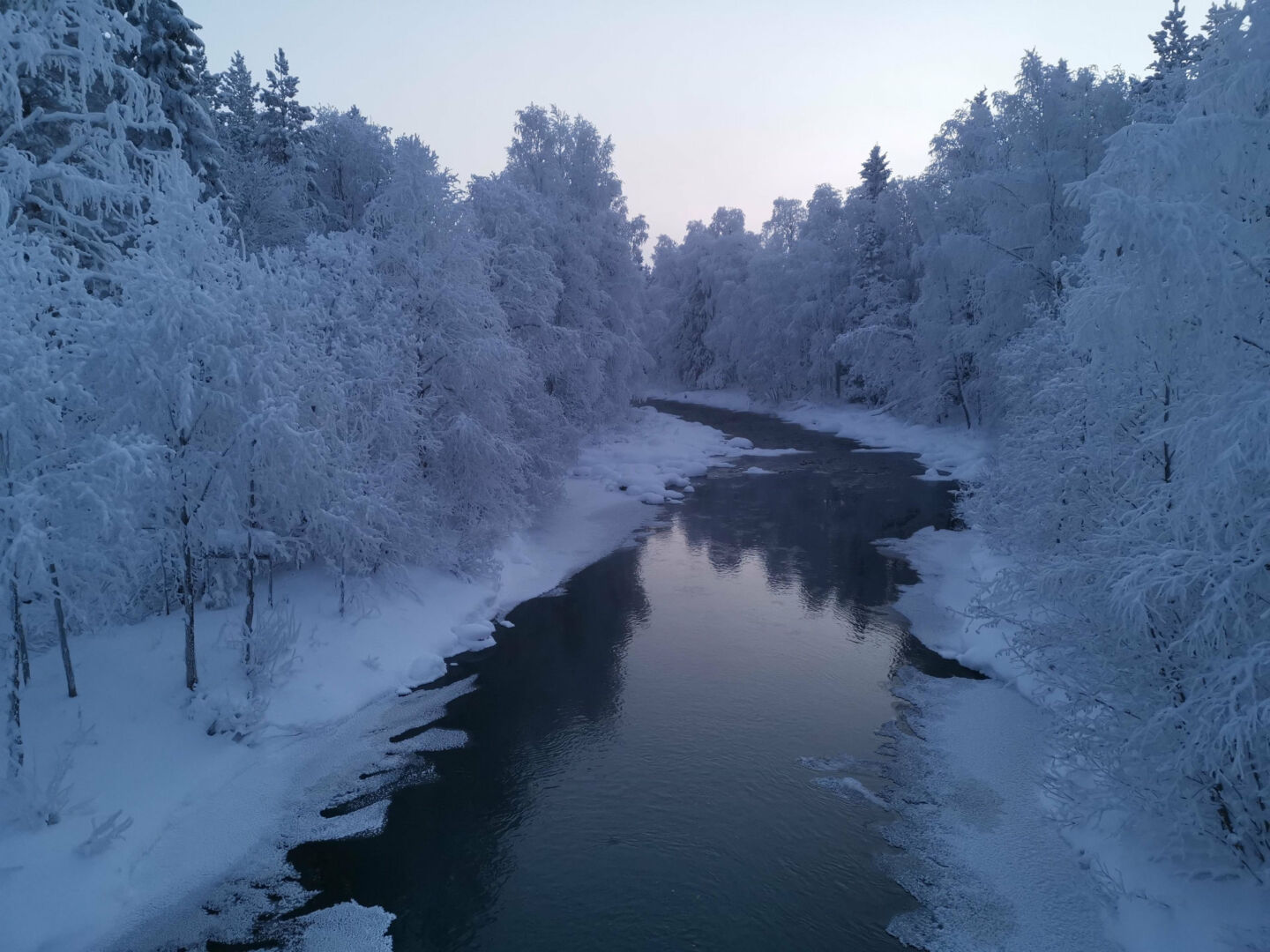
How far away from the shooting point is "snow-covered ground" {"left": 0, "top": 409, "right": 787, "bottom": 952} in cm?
845

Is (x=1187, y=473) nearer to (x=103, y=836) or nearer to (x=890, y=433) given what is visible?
(x=103, y=836)

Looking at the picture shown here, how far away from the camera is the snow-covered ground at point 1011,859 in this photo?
24.8ft

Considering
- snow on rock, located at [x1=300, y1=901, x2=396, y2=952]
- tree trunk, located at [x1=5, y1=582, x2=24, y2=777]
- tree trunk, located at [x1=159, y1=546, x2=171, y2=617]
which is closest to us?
snow on rock, located at [x1=300, y1=901, x2=396, y2=952]

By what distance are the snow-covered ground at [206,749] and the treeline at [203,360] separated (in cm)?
61

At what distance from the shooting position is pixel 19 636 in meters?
10.2

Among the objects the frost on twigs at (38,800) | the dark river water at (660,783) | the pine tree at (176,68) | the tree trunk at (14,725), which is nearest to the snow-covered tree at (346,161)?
the pine tree at (176,68)

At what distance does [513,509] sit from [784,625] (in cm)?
830

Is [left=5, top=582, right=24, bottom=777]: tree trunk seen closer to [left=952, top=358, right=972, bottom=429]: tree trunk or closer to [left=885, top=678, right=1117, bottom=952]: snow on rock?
[left=885, top=678, right=1117, bottom=952]: snow on rock

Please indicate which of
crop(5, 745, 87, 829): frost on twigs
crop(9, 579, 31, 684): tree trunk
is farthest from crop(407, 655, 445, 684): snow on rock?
crop(5, 745, 87, 829): frost on twigs

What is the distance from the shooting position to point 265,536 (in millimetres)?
12352

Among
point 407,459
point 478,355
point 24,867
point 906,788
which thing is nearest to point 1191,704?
point 906,788

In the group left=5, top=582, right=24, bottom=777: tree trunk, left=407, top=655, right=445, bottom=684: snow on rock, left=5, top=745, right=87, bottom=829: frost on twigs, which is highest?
left=5, top=582, right=24, bottom=777: tree trunk

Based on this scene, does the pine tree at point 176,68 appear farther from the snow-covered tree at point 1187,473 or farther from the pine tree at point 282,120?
the snow-covered tree at point 1187,473

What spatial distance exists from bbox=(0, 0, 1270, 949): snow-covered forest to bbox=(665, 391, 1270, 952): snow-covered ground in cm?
45
